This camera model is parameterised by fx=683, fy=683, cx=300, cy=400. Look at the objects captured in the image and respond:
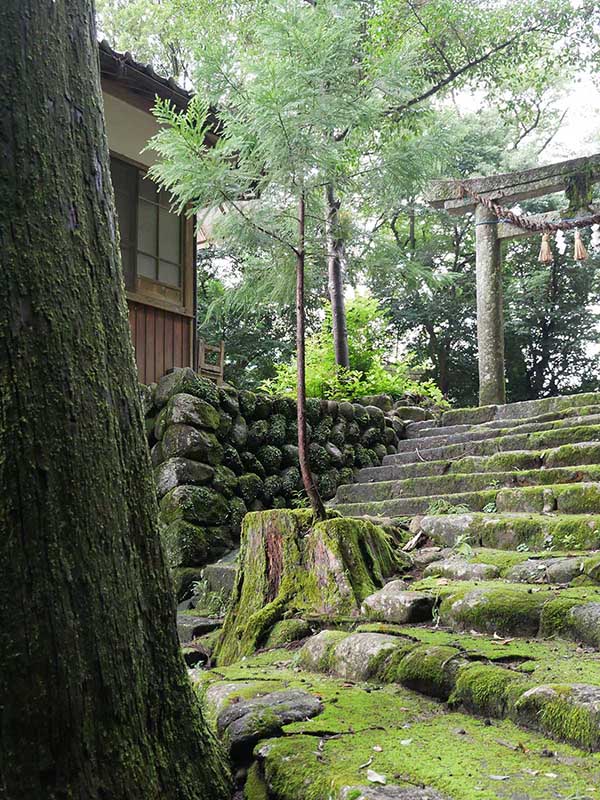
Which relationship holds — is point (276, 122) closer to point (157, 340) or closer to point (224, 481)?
point (224, 481)

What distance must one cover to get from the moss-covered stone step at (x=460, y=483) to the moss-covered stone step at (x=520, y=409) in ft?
5.92

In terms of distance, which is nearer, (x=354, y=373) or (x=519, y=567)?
(x=519, y=567)

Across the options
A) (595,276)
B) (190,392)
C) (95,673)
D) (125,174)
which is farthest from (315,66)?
(595,276)

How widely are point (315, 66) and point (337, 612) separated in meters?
3.19

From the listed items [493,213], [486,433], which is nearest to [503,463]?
[486,433]

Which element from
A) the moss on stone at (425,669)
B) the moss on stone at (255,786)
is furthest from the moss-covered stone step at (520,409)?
the moss on stone at (255,786)

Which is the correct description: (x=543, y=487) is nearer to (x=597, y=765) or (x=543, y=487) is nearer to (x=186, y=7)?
(x=597, y=765)

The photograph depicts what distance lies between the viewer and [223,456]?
6.37 m

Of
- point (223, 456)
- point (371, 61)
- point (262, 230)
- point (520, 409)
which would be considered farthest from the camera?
point (520, 409)

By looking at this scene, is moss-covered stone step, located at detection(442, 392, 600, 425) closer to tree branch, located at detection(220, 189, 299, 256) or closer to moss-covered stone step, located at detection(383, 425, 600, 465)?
moss-covered stone step, located at detection(383, 425, 600, 465)

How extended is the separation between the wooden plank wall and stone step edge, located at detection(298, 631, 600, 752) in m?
4.93

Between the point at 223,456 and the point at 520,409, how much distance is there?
3372 mm

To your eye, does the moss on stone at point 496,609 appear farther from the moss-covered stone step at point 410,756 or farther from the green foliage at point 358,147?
the green foliage at point 358,147

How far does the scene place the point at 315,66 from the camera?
411 centimetres
